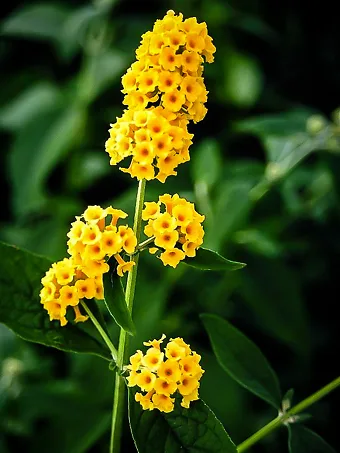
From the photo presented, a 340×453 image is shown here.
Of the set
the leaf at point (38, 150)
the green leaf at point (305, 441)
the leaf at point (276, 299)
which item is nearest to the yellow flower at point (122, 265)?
the green leaf at point (305, 441)

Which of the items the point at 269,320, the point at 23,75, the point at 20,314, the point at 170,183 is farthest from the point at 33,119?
the point at 20,314

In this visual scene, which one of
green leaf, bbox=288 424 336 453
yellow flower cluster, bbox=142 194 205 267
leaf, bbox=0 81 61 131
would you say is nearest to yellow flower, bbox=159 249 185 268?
yellow flower cluster, bbox=142 194 205 267

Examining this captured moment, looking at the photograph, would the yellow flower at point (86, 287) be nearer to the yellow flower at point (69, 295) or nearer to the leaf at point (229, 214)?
the yellow flower at point (69, 295)

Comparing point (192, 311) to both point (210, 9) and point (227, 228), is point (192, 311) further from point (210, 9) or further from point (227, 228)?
point (210, 9)

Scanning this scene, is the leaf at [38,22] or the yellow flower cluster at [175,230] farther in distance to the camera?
the leaf at [38,22]

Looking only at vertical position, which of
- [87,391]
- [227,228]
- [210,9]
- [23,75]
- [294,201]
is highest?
[210,9]

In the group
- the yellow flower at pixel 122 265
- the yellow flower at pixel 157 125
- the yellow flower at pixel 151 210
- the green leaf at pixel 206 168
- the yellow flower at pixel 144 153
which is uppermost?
the green leaf at pixel 206 168
